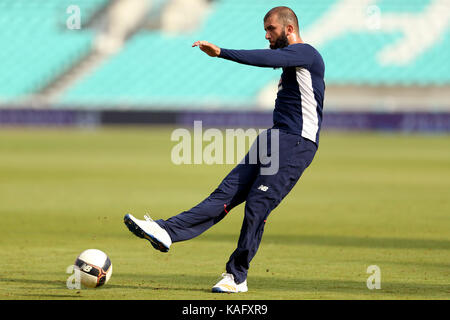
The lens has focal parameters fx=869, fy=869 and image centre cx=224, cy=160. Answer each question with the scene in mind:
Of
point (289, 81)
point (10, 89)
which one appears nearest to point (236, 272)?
point (289, 81)

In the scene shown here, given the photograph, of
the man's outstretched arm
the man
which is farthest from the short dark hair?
the man's outstretched arm

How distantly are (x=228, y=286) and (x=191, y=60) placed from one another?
1632 inches

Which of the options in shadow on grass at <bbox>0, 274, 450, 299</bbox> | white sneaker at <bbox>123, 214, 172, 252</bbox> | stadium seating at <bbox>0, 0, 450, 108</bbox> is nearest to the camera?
white sneaker at <bbox>123, 214, 172, 252</bbox>

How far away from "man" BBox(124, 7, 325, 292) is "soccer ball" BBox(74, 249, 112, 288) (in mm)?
484

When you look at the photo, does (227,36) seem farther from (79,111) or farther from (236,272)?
(236,272)

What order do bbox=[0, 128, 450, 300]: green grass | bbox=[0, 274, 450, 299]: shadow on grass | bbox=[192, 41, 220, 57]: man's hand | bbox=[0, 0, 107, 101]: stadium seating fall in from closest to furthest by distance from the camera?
bbox=[192, 41, 220, 57]: man's hand < bbox=[0, 274, 450, 299]: shadow on grass < bbox=[0, 128, 450, 300]: green grass < bbox=[0, 0, 107, 101]: stadium seating

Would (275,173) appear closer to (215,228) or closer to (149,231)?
(149,231)

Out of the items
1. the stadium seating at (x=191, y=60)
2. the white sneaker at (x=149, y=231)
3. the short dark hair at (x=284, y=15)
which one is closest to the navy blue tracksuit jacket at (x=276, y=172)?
the white sneaker at (x=149, y=231)

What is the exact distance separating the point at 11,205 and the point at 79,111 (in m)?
28.9

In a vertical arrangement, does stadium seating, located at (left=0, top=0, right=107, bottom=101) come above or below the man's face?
above

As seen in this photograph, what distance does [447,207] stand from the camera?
14.6m

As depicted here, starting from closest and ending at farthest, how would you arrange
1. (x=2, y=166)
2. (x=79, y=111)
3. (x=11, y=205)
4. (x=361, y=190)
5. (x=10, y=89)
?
(x=11, y=205) → (x=361, y=190) → (x=2, y=166) → (x=79, y=111) → (x=10, y=89)

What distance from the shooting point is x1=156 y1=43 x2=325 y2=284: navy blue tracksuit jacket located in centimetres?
704

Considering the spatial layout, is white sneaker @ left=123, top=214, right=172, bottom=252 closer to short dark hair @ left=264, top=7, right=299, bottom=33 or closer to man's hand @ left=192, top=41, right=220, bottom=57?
man's hand @ left=192, top=41, right=220, bottom=57
